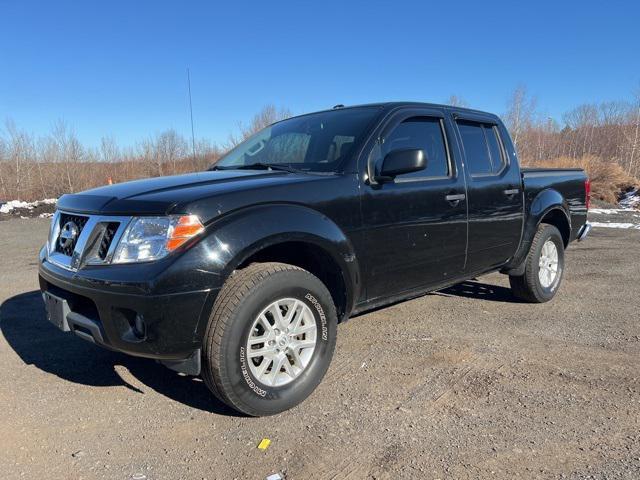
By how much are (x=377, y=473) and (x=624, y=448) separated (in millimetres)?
1308

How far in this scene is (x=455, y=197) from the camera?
13.4 feet

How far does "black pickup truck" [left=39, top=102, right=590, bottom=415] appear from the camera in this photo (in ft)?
8.59

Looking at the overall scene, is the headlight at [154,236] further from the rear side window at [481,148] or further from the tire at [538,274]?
the tire at [538,274]

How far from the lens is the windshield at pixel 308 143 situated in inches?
143

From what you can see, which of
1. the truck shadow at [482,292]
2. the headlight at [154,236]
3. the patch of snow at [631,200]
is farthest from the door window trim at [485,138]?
the patch of snow at [631,200]

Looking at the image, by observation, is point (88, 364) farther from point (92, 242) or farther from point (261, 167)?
point (261, 167)

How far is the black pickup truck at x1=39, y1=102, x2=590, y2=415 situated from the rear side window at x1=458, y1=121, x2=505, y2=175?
0.10 ft

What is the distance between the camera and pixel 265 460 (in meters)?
2.57

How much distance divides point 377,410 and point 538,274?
301 centimetres

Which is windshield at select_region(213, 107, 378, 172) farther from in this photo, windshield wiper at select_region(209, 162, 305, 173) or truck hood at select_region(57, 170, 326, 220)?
truck hood at select_region(57, 170, 326, 220)

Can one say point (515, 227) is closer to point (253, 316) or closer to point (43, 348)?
point (253, 316)

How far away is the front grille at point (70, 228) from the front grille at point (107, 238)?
0.26 metres

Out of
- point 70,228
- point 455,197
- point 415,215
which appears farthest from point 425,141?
point 70,228

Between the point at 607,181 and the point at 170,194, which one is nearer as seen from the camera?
the point at 170,194
